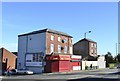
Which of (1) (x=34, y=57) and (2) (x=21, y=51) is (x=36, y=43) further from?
(2) (x=21, y=51)

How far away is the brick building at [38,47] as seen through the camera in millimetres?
64500

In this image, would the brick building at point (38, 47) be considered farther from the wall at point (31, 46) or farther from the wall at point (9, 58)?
the wall at point (9, 58)

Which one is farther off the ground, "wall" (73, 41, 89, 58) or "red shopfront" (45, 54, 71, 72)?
"wall" (73, 41, 89, 58)

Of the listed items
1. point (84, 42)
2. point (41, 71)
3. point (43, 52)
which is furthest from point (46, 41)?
point (84, 42)

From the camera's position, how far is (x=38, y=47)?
216ft

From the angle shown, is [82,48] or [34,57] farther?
[82,48]

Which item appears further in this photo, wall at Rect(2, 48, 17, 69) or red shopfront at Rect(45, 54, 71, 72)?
wall at Rect(2, 48, 17, 69)

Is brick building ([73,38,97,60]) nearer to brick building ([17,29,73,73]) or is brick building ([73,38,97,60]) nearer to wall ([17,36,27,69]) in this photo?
brick building ([17,29,73,73])

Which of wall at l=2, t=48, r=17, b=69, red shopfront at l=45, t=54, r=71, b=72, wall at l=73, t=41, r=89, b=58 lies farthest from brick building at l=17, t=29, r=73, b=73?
wall at l=73, t=41, r=89, b=58

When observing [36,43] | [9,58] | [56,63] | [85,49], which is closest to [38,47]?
[36,43]

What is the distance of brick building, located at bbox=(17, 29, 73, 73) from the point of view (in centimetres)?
6450

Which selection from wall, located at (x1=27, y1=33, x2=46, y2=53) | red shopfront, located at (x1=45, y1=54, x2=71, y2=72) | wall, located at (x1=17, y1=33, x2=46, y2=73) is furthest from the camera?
wall, located at (x1=17, y1=33, x2=46, y2=73)

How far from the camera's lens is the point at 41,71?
64188 mm

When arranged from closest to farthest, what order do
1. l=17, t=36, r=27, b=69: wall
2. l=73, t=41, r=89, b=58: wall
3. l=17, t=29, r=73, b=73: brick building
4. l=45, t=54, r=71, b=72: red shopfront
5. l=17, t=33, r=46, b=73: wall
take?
l=45, t=54, r=71, b=72: red shopfront
l=17, t=29, r=73, b=73: brick building
l=17, t=33, r=46, b=73: wall
l=17, t=36, r=27, b=69: wall
l=73, t=41, r=89, b=58: wall
